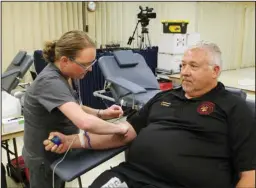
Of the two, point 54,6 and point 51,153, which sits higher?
point 54,6

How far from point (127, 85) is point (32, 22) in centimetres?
260

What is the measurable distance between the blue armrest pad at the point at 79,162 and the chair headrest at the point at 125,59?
1.35m

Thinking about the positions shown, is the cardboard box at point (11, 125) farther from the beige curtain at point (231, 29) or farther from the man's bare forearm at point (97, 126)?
the beige curtain at point (231, 29)

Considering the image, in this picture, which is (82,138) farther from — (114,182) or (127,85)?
(127,85)

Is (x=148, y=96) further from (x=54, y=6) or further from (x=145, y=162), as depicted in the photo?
(x=54, y=6)

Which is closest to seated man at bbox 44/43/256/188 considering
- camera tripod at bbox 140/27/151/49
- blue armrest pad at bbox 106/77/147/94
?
blue armrest pad at bbox 106/77/147/94

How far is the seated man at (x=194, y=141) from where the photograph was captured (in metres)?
1.31

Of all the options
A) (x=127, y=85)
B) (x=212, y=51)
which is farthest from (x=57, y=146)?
(x=127, y=85)

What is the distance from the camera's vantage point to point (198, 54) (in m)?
1.53

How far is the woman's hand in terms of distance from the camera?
1308 millimetres

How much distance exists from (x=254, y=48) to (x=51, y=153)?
7.90m

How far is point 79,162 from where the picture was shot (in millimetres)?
1329

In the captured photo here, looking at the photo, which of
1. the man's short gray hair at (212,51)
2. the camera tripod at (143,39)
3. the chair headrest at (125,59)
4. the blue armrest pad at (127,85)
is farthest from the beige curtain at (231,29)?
the man's short gray hair at (212,51)

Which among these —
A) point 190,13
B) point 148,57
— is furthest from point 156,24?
point 148,57
